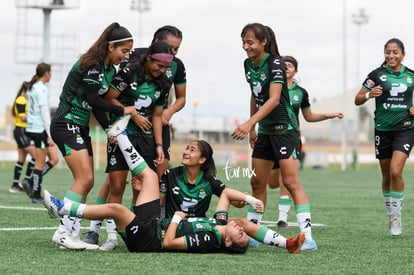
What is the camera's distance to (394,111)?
10266 millimetres

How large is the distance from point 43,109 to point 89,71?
20.1ft

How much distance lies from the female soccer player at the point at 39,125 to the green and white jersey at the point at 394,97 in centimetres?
555

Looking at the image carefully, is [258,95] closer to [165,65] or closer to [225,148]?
[165,65]

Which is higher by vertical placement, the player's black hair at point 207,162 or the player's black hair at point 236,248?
the player's black hair at point 207,162

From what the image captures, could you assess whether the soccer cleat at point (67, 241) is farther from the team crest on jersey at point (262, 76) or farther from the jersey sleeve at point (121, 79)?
the team crest on jersey at point (262, 76)

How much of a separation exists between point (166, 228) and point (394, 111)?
330 cm

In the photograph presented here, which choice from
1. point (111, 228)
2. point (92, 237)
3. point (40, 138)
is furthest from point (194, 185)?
point (40, 138)

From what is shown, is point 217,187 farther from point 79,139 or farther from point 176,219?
point 79,139

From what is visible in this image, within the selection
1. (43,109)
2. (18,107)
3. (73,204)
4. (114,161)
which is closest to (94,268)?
(73,204)

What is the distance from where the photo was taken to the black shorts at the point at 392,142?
10.2 metres

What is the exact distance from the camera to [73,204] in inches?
311

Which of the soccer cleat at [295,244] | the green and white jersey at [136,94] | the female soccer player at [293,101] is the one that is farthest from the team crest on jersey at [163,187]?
the female soccer player at [293,101]

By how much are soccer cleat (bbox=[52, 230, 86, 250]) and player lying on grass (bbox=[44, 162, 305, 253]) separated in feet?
0.91

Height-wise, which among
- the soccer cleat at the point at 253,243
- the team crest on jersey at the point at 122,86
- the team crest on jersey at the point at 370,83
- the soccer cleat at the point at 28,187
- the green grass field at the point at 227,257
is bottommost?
the green grass field at the point at 227,257
